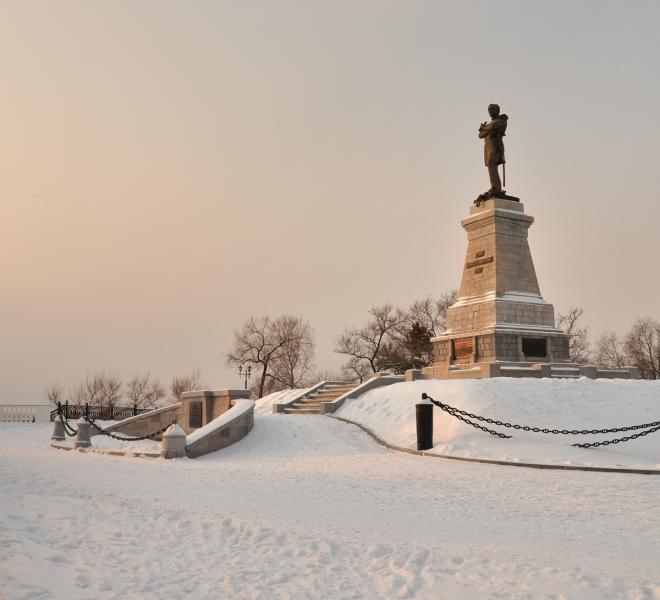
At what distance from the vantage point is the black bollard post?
1546 cm

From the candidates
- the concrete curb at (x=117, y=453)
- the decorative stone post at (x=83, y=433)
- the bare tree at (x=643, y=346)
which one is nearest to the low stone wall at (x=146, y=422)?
the decorative stone post at (x=83, y=433)

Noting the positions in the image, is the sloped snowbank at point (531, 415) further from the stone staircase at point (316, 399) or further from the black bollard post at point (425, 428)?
the stone staircase at point (316, 399)

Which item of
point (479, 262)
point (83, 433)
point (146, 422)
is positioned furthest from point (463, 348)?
point (83, 433)

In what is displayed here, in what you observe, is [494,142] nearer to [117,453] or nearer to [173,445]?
[173,445]

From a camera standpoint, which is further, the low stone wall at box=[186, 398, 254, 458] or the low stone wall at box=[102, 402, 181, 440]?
the low stone wall at box=[102, 402, 181, 440]

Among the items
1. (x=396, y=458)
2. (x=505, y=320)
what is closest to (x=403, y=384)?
(x=505, y=320)

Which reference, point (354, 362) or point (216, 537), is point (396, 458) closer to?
point (216, 537)

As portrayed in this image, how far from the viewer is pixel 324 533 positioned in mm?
6762

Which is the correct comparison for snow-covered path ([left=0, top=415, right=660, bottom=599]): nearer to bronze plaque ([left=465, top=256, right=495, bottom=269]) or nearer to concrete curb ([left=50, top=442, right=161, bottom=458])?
concrete curb ([left=50, top=442, right=161, bottom=458])

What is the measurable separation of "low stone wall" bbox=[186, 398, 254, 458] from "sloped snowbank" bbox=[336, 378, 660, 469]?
3723mm

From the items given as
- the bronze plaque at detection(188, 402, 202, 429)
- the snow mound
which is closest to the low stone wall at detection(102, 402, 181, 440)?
the bronze plaque at detection(188, 402, 202, 429)

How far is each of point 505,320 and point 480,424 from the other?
9.17 m

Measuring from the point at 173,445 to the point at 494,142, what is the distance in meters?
19.8

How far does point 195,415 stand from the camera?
22.5 meters
